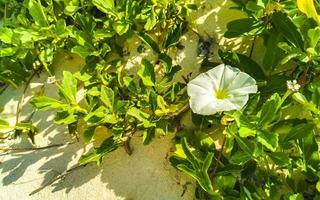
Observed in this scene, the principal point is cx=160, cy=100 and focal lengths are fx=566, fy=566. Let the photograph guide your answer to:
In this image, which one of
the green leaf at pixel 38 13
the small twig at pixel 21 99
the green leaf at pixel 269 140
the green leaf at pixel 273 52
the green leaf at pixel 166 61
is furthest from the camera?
the small twig at pixel 21 99

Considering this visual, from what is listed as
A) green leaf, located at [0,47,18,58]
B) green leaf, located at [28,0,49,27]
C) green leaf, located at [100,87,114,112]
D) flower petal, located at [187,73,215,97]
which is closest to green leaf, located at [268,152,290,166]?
flower petal, located at [187,73,215,97]

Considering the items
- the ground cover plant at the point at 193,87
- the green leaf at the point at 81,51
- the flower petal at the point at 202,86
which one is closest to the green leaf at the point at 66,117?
the ground cover plant at the point at 193,87

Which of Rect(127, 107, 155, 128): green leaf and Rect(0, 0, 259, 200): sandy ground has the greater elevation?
Rect(127, 107, 155, 128): green leaf

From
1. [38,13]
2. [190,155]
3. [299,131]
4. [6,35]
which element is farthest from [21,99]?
[299,131]

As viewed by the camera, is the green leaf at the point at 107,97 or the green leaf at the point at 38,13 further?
the green leaf at the point at 38,13

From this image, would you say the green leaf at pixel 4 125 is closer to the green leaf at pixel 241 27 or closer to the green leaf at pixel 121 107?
the green leaf at pixel 121 107

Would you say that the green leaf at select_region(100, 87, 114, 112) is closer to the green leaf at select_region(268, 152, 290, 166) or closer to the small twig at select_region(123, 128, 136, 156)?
the small twig at select_region(123, 128, 136, 156)

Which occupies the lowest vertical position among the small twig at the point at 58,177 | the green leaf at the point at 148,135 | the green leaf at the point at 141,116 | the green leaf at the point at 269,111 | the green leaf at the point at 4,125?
the small twig at the point at 58,177

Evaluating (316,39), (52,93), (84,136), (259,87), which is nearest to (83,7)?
(52,93)
